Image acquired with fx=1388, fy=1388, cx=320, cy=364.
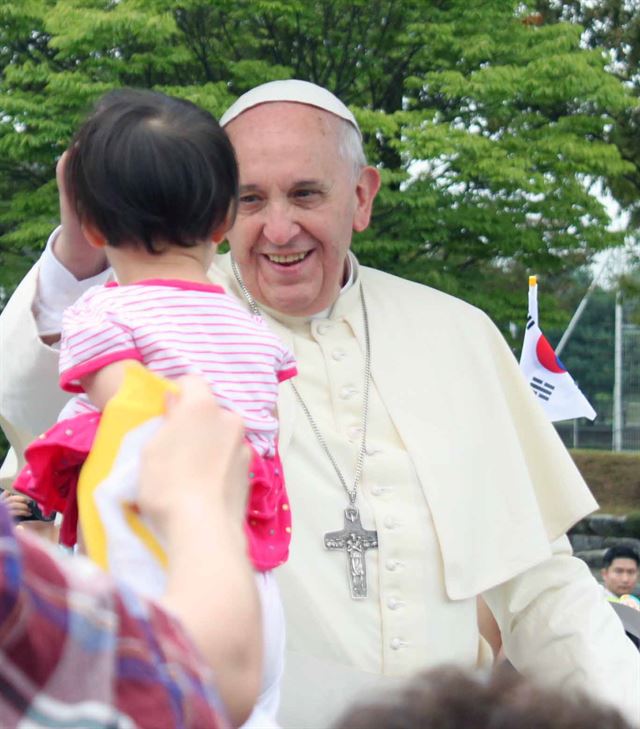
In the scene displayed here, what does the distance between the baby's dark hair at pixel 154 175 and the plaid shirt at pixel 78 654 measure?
3.48 ft

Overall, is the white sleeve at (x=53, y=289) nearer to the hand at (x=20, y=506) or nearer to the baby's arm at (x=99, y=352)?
the baby's arm at (x=99, y=352)

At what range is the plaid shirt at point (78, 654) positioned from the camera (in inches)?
32.6

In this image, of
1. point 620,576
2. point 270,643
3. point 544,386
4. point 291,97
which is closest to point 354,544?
point 291,97

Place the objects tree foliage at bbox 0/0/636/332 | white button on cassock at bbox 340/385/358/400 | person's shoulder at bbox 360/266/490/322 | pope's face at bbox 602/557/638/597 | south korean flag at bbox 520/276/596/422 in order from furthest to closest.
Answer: tree foliage at bbox 0/0/636/332 → pope's face at bbox 602/557/638/597 → south korean flag at bbox 520/276/596/422 → person's shoulder at bbox 360/266/490/322 → white button on cassock at bbox 340/385/358/400

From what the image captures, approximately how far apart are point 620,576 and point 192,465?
10.4 m

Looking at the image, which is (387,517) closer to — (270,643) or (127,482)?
(270,643)

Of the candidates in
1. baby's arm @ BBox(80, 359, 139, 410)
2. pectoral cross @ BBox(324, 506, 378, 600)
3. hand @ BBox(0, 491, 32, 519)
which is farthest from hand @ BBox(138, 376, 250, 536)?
hand @ BBox(0, 491, 32, 519)

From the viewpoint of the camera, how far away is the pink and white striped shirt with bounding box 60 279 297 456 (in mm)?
1855

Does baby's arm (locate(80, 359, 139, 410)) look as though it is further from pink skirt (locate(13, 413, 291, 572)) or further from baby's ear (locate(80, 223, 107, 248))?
baby's ear (locate(80, 223, 107, 248))

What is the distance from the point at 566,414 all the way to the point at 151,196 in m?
5.29

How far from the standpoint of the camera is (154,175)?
6.22 feet

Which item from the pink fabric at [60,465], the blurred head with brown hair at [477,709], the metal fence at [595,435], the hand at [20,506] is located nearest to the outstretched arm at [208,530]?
the blurred head with brown hair at [477,709]

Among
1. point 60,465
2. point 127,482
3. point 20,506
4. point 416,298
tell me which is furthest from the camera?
point 20,506

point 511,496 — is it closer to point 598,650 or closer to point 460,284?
point 598,650
